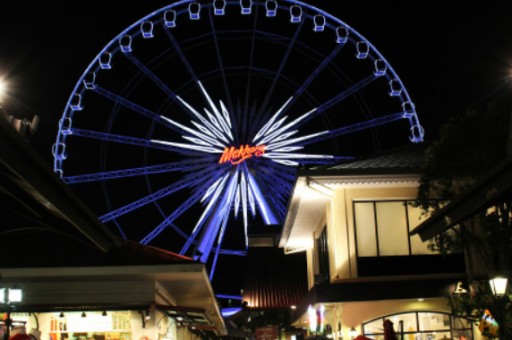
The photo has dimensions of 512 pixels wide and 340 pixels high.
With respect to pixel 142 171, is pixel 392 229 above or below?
below

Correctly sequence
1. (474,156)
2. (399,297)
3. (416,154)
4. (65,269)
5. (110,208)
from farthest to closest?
(110,208), (416,154), (399,297), (65,269), (474,156)

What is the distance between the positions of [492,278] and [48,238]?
7089mm

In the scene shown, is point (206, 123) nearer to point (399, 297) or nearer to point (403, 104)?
point (403, 104)

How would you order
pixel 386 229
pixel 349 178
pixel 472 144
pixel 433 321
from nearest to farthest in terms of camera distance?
pixel 472 144
pixel 349 178
pixel 386 229
pixel 433 321

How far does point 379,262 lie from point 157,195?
10.1 m

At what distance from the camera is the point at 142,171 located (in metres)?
25.1

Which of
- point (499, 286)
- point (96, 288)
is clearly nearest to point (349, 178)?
point (96, 288)

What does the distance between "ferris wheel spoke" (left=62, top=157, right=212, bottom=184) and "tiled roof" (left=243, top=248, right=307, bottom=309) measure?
10.2 metres

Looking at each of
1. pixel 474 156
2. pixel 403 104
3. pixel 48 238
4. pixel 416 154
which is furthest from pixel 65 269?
pixel 403 104

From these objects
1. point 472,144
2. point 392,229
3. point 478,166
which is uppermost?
point 472,144

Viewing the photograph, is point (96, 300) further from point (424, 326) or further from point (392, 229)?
point (424, 326)

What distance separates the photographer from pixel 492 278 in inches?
452

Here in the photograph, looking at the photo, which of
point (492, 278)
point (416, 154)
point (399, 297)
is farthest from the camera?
point (416, 154)

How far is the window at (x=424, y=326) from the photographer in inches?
699
